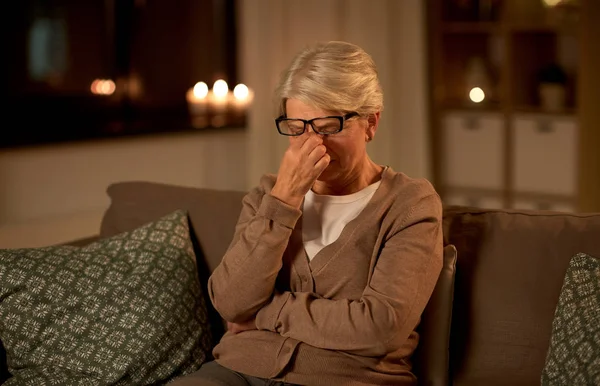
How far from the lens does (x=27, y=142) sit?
12.5 ft

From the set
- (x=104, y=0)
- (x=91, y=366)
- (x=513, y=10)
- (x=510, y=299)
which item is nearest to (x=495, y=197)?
(x=513, y=10)

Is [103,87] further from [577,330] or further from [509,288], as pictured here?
[577,330]

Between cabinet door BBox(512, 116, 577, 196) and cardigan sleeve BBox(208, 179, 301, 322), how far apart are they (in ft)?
9.01

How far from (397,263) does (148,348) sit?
1.94ft

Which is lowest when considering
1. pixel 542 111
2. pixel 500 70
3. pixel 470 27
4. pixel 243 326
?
pixel 243 326

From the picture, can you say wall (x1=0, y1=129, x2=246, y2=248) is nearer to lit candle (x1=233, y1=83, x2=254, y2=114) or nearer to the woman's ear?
lit candle (x1=233, y1=83, x2=254, y2=114)

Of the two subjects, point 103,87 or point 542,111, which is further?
point 542,111

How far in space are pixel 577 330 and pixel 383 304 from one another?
1.19 feet

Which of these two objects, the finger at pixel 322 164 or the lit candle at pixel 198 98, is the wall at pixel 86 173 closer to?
the lit candle at pixel 198 98

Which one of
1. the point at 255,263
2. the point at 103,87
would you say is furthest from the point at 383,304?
the point at 103,87

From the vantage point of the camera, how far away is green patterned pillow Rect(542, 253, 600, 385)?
1605mm

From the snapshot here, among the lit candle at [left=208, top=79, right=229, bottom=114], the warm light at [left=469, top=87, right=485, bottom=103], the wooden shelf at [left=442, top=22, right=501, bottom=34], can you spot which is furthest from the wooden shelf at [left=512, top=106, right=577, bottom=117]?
the lit candle at [left=208, top=79, right=229, bottom=114]

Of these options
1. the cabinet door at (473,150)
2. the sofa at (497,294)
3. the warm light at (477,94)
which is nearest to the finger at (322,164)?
the sofa at (497,294)

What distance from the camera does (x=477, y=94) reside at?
15.4 feet
